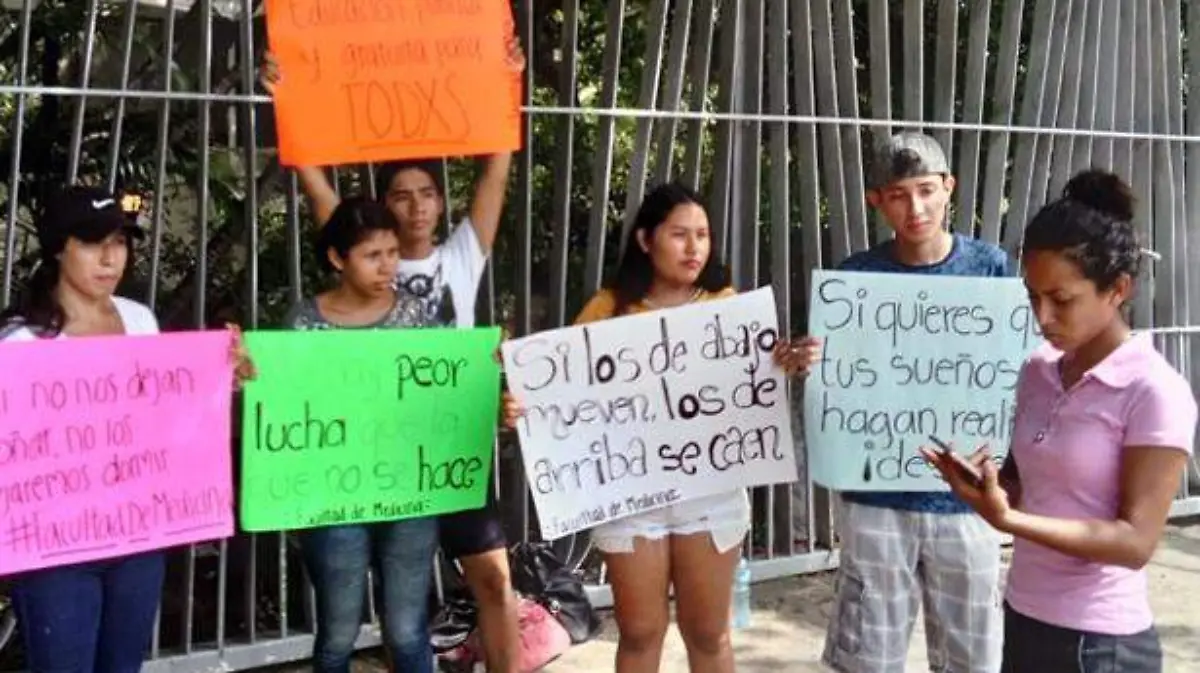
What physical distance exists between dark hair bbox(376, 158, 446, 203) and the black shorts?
908 mm

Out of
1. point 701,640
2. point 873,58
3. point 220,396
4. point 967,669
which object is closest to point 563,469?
point 701,640

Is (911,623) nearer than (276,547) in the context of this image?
Yes

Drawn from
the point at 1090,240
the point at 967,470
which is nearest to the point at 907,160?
the point at 1090,240

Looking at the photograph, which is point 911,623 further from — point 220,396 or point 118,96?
point 118,96

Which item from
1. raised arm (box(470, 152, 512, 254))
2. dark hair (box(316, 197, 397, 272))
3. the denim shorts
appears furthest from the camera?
raised arm (box(470, 152, 512, 254))

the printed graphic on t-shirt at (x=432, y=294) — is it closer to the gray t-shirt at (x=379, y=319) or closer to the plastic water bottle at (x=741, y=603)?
the gray t-shirt at (x=379, y=319)

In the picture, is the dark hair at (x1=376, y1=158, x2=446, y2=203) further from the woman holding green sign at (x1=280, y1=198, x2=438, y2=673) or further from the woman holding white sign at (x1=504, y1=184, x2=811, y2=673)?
the woman holding white sign at (x1=504, y1=184, x2=811, y2=673)

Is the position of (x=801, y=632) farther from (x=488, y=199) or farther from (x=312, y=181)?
(x=312, y=181)

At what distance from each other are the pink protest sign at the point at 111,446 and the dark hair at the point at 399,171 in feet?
2.30

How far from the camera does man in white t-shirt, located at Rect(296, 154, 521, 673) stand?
3562mm

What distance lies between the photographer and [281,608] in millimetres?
4645

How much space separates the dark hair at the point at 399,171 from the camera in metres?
3.68

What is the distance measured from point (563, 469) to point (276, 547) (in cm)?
170

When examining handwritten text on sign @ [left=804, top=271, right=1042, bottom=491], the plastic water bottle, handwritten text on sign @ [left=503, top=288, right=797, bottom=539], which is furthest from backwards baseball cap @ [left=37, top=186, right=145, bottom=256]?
the plastic water bottle
